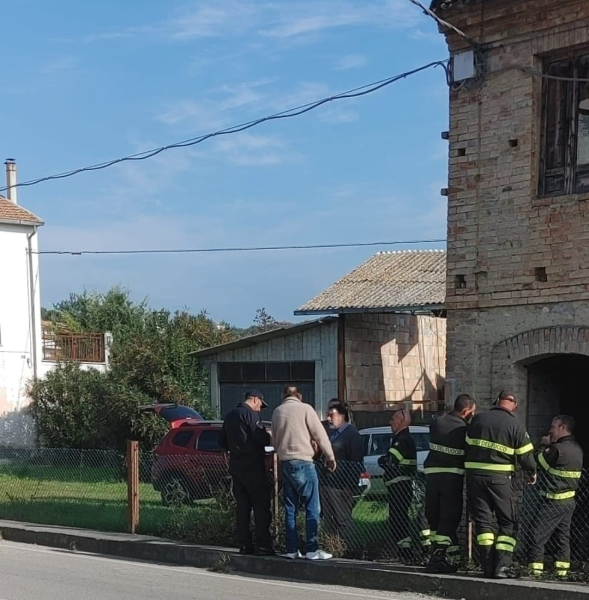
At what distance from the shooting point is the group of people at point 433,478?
28.0ft

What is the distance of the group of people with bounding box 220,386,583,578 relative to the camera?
28.0 feet

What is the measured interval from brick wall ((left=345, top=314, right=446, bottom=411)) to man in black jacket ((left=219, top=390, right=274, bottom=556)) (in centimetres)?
1378

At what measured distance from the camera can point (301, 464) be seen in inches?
387

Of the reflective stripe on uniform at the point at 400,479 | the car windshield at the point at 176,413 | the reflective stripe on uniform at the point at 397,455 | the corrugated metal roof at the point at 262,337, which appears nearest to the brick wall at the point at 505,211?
the reflective stripe on uniform at the point at 397,455

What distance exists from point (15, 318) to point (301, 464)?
22.6 m

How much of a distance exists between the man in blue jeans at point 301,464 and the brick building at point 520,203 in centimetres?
197

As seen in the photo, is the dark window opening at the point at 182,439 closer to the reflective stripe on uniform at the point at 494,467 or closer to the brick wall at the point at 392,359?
the brick wall at the point at 392,359

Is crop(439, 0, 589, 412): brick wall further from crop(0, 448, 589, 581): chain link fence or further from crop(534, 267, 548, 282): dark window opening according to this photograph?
crop(0, 448, 589, 581): chain link fence

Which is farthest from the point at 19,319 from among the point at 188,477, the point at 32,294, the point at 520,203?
the point at 520,203

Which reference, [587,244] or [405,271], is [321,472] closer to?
[587,244]

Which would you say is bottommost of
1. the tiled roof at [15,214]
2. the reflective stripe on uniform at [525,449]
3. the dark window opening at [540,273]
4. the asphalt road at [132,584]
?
the asphalt road at [132,584]

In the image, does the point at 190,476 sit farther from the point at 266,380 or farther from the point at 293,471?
the point at 266,380

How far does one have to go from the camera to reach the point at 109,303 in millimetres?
44719

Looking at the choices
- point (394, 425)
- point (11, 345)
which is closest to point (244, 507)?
point (394, 425)
